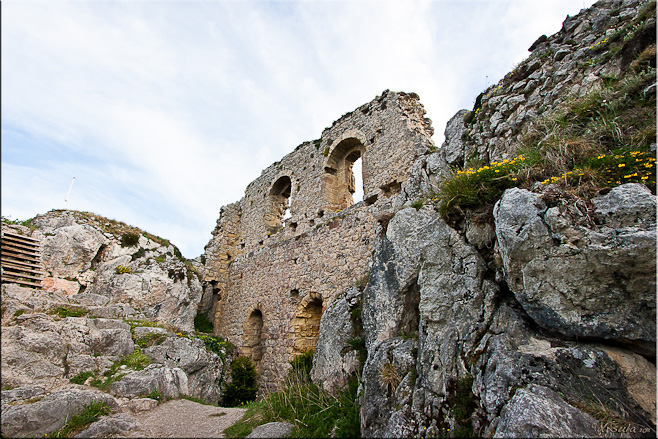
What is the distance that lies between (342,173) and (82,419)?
10.0 m

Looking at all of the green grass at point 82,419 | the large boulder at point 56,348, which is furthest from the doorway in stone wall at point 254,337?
the green grass at point 82,419

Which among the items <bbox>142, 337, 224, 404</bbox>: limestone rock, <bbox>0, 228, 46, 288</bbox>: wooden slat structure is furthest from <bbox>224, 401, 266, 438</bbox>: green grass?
<bbox>0, 228, 46, 288</bbox>: wooden slat structure

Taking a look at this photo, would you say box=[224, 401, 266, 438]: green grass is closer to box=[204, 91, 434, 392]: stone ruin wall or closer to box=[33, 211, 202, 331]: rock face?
box=[204, 91, 434, 392]: stone ruin wall

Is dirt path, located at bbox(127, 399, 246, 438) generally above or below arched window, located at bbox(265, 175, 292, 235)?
below

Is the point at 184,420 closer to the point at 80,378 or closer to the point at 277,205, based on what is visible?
the point at 80,378

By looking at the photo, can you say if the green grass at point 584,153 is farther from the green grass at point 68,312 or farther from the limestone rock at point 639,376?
the green grass at point 68,312

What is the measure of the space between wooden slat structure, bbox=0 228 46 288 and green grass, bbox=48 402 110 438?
470cm

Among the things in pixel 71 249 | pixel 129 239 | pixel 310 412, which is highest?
pixel 129 239

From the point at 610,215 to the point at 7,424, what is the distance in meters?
7.63

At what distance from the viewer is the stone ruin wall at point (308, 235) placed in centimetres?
999

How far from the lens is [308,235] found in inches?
446

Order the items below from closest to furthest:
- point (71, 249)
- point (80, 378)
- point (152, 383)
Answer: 1. point (80, 378)
2. point (152, 383)
3. point (71, 249)

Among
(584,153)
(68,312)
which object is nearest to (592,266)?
(584,153)

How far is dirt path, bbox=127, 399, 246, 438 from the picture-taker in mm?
4965
